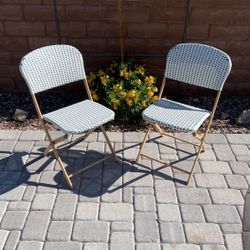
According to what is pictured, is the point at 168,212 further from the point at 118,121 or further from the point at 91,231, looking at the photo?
the point at 118,121

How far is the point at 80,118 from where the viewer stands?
3.17m

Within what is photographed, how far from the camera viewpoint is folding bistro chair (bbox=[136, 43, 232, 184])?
125 inches

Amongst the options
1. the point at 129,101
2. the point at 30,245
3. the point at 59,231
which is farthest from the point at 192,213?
the point at 129,101

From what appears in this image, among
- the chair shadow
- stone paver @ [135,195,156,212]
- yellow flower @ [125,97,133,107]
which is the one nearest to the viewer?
stone paver @ [135,195,156,212]

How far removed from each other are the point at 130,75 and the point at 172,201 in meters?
1.78

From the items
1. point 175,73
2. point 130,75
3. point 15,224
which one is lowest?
point 15,224

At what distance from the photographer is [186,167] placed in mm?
3488

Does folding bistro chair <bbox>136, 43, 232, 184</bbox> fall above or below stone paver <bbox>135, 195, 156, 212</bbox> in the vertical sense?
above

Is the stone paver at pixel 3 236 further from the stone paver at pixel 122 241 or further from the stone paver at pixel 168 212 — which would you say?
the stone paver at pixel 168 212

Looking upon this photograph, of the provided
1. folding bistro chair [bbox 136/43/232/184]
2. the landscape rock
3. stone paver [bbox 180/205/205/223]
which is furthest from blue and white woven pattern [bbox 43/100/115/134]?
the landscape rock

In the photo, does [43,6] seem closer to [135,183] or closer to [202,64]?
[202,64]

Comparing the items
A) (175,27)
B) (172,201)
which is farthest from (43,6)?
(172,201)

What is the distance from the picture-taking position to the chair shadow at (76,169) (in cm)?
325

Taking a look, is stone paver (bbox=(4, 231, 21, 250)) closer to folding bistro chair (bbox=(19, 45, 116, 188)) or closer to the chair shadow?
the chair shadow
